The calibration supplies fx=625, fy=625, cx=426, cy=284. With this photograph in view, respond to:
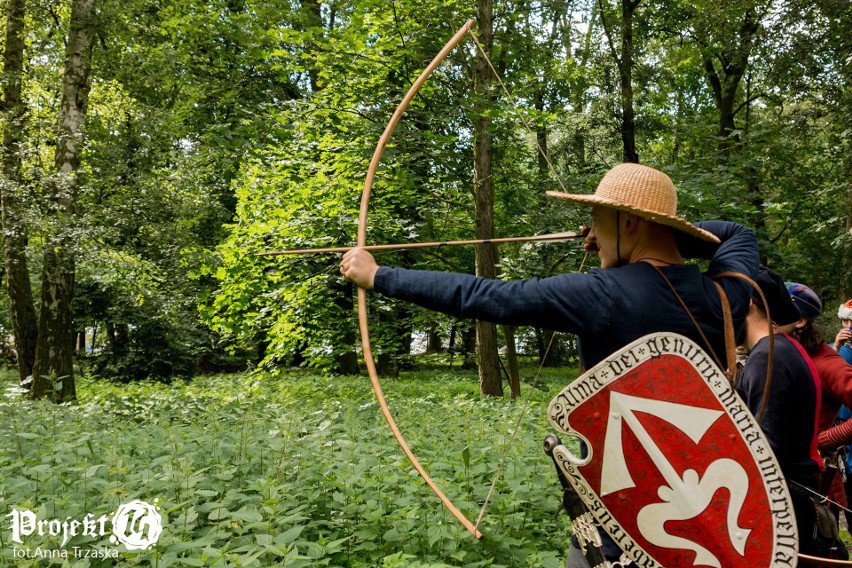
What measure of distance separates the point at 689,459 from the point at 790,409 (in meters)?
0.88

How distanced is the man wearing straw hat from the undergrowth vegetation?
0.63 metres

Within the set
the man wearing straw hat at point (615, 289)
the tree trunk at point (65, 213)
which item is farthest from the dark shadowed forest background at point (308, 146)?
the man wearing straw hat at point (615, 289)

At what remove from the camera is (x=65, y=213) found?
25.0 feet

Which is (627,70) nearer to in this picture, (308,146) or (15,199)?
(308,146)

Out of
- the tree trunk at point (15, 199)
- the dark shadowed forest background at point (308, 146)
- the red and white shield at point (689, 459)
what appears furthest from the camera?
the tree trunk at point (15, 199)

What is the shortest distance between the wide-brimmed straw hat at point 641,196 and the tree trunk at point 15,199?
7.67 metres

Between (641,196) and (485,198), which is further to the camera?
(485,198)

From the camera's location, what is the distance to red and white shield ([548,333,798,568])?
1.65 m

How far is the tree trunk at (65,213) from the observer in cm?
741

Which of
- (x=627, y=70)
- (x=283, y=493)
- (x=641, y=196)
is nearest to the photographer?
(x=641, y=196)

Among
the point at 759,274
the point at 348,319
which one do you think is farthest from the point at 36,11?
the point at 759,274

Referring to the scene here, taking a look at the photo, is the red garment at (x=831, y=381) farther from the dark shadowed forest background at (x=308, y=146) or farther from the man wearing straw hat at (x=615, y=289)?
the dark shadowed forest background at (x=308, y=146)

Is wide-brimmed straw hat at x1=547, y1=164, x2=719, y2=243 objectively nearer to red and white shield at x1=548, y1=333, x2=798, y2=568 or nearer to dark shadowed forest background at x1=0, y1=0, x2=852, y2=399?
red and white shield at x1=548, y1=333, x2=798, y2=568

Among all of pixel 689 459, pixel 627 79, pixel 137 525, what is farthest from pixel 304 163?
pixel 689 459
